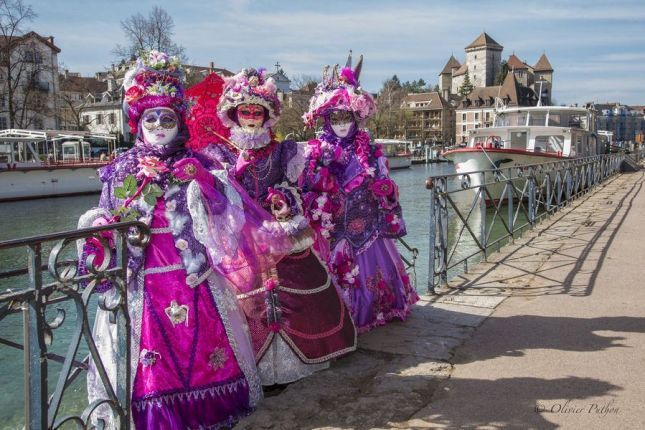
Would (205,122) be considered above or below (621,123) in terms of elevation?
below

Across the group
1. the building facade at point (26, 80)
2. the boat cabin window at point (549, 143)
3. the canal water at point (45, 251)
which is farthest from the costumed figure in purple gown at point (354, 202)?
the building facade at point (26, 80)

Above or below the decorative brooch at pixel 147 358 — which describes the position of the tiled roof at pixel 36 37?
above

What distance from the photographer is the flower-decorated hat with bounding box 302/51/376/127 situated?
4.04m

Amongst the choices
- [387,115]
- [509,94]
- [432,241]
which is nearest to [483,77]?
[509,94]

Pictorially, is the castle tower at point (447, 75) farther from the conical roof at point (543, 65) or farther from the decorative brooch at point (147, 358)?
the decorative brooch at point (147, 358)

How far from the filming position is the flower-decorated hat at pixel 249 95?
343 cm

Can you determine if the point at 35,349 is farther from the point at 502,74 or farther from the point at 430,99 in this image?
the point at 502,74

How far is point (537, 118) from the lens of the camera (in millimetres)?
18844

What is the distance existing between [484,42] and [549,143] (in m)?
89.1

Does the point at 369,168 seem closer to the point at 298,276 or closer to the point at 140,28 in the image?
the point at 298,276

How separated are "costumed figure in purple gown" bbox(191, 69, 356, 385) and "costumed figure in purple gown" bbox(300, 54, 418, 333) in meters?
0.51

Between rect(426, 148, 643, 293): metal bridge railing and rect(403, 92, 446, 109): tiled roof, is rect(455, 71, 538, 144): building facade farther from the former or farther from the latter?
rect(426, 148, 643, 293): metal bridge railing

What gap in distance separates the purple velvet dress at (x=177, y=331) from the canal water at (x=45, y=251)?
61.8 inches

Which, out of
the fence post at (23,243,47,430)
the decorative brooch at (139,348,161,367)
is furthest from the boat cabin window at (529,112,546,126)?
the fence post at (23,243,47,430)
